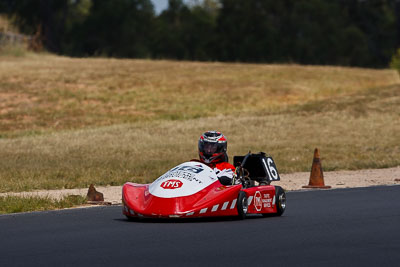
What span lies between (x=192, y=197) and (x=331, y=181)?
9692 millimetres

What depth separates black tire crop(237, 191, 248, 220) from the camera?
14305 mm

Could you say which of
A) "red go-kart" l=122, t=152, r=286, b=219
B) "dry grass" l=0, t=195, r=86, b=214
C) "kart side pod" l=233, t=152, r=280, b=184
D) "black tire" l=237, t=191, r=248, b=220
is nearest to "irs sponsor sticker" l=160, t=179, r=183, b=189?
"red go-kart" l=122, t=152, r=286, b=219

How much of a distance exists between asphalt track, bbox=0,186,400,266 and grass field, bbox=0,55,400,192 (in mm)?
6597

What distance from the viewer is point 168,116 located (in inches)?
1750

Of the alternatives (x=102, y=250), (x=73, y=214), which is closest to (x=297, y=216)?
(x=73, y=214)

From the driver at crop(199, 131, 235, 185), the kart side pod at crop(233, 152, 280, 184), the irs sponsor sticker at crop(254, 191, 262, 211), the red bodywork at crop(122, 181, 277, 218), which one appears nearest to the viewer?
the red bodywork at crop(122, 181, 277, 218)

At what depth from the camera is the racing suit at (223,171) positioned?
14.9 m

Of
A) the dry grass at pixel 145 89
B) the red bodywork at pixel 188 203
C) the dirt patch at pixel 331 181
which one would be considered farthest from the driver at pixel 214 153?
the dry grass at pixel 145 89

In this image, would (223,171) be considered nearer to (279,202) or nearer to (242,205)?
(242,205)

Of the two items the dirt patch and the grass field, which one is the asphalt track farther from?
the grass field

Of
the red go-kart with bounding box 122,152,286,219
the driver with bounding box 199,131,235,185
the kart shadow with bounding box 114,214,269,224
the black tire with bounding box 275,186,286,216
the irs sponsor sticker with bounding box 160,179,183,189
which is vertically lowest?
the kart shadow with bounding box 114,214,269,224

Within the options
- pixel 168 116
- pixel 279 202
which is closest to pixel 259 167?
pixel 279 202

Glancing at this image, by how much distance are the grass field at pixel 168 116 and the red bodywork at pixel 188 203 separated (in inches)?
251

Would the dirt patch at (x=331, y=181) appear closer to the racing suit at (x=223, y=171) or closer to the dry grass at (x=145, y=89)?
the racing suit at (x=223, y=171)
